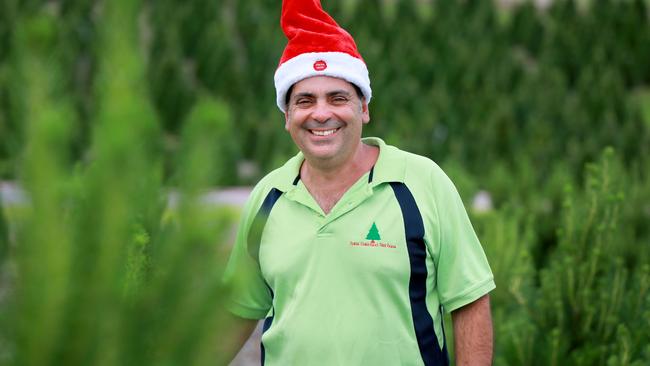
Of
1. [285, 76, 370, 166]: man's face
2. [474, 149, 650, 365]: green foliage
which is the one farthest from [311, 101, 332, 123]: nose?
[474, 149, 650, 365]: green foliage

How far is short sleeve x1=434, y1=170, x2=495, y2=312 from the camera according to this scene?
2.28 metres

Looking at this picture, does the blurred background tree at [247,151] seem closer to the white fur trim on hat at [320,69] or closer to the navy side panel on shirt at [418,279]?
A: the white fur trim on hat at [320,69]

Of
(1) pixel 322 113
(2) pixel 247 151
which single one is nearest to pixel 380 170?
(1) pixel 322 113

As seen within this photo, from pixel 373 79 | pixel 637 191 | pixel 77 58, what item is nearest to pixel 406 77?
pixel 373 79

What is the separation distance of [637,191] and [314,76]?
4607 mm

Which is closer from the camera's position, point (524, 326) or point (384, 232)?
point (384, 232)

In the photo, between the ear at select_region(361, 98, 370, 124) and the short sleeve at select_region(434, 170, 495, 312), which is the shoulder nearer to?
the short sleeve at select_region(434, 170, 495, 312)

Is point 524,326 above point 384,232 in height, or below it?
below

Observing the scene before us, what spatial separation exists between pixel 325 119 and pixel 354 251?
317 mm

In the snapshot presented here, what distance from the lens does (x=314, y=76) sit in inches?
93.2

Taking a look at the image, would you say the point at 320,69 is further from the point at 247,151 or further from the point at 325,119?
the point at 247,151

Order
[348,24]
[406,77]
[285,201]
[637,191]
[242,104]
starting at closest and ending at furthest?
[285,201], [637,191], [242,104], [406,77], [348,24]

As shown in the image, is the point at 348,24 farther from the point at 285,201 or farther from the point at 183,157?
the point at 183,157

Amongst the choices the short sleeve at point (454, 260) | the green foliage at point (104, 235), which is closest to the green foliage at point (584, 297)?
the short sleeve at point (454, 260)
